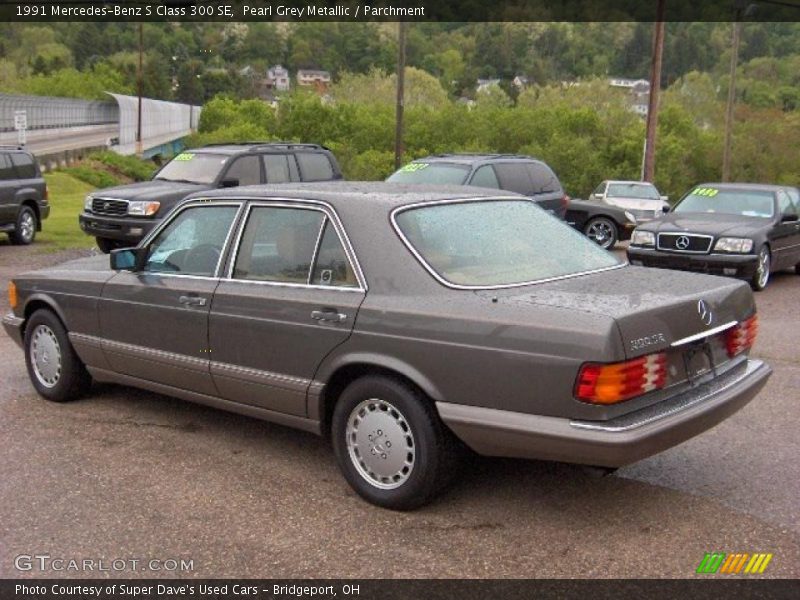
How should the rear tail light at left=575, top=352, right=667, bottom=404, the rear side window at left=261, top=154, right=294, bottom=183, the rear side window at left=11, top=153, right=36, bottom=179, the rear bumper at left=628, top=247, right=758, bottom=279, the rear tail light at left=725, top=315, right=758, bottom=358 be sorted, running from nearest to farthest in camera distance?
the rear tail light at left=575, top=352, right=667, bottom=404, the rear tail light at left=725, top=315, right=758, bottom=358, the rear bumper at left=628, top=247, right=758, bottom=279, the rear side window at left=261, top=154, right=294, bottom=183, the rear side window at left=11, top=153, right=36, bottom=179

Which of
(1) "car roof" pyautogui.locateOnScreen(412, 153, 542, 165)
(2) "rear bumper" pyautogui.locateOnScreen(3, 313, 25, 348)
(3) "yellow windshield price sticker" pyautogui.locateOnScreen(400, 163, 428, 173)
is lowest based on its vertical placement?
→ (2) "rear bumper" pyautogui.locateOnScreen(3, 313, 25, 348)

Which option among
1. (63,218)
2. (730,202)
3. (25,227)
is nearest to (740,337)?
(730,202)

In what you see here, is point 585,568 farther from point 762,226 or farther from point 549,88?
point 549,88

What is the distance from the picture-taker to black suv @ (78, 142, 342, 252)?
13922 millimetres

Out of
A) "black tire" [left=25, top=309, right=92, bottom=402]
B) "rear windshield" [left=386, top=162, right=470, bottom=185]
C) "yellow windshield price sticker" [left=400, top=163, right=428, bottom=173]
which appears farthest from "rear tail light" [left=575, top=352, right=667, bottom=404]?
"yellow windshield price sticker" [left=400, top=163, right=428, bottom=173]

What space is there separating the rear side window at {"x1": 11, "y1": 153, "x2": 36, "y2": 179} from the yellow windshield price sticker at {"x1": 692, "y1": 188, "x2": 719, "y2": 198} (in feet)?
39.1

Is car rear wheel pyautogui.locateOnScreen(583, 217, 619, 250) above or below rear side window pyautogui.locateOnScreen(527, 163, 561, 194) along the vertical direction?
below

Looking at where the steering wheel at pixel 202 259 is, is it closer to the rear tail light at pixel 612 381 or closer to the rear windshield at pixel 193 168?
the rear tail light at pixel 612 381

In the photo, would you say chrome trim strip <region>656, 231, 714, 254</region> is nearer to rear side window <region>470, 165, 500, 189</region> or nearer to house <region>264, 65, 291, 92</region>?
rear side window <region>470, 165, 500, 189</region>

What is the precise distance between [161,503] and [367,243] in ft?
5.56

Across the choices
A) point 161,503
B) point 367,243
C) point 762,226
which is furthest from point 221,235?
point 762,226

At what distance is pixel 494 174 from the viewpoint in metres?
14.4

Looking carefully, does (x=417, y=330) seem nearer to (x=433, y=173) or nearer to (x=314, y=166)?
(x=433, y=173)

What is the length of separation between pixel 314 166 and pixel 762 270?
7.52 m
